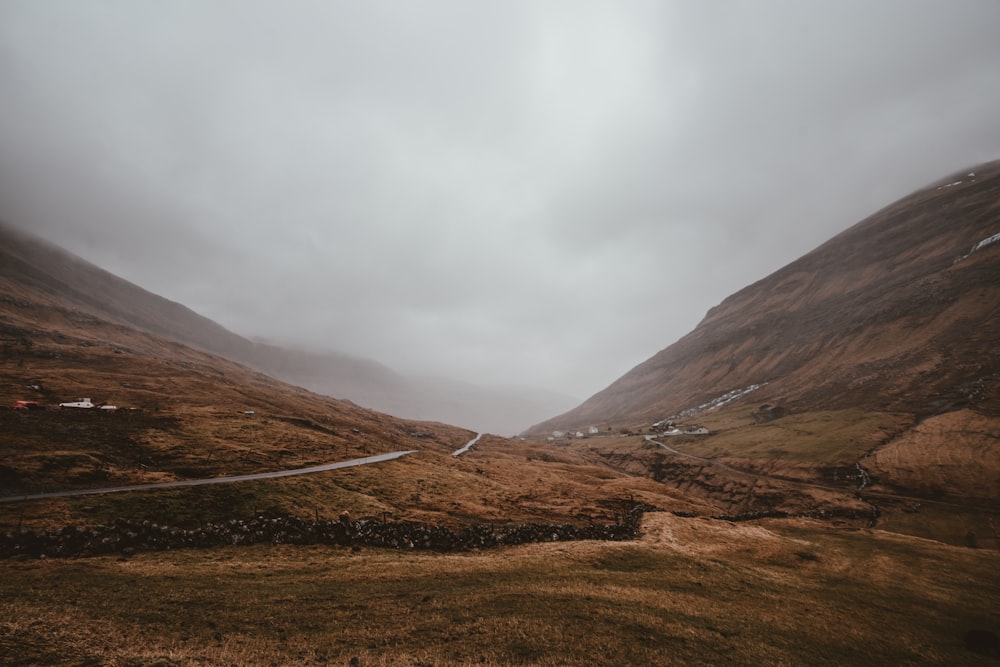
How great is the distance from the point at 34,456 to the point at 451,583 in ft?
148

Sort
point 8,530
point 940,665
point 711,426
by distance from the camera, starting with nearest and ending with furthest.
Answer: point 940,665
point 8,530
point 711,426

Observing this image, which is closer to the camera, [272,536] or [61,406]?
[272,536]

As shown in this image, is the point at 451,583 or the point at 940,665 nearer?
the point at 940,665

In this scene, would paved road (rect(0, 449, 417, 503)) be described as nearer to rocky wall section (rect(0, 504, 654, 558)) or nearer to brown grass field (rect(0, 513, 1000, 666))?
rocky wall section (rect(0, 504, 654, 558))

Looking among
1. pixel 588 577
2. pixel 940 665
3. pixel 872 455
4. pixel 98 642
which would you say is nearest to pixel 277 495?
pixel 98 642

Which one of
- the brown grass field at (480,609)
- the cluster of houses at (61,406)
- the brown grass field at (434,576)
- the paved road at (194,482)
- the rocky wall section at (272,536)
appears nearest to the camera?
the brown grass field at (480,609)

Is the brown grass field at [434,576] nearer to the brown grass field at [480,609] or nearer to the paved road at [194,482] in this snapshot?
the brown grass field at [480,609]

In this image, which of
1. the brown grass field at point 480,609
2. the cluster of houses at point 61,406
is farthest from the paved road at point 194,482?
the cluster of houses at point 61,406

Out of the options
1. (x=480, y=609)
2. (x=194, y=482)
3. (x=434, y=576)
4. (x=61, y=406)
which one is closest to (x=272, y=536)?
(x=434, y=576)

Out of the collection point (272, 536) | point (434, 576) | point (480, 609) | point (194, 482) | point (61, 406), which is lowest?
point (61, 406)

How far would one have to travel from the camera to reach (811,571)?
33125 millimetres

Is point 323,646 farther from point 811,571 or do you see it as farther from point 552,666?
point 811,571

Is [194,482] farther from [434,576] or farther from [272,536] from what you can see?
[434,576]

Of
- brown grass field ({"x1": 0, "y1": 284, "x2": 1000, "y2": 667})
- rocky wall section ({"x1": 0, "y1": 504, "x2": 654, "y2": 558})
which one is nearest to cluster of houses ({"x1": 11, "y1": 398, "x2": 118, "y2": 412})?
brown grass field ({"x1": 0, "y1": 284, "x2": 1000, "y2": 667})
